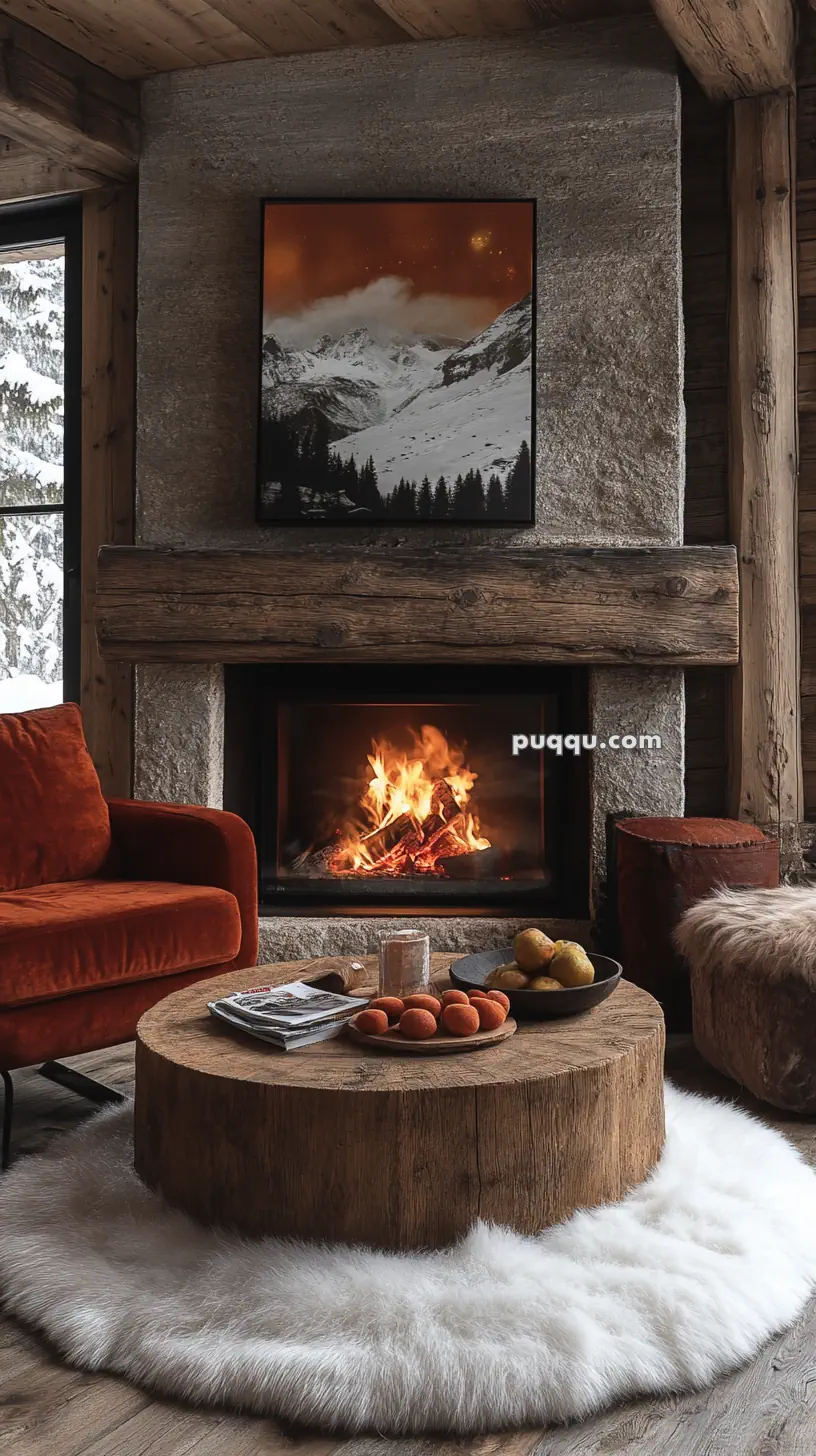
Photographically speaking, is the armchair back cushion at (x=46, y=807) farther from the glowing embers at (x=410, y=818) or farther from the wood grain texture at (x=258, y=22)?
the wood grain texture at (x=258, y=22)

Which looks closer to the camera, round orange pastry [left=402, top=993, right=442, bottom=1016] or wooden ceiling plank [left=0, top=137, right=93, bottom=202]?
round orange pastry [left=402, top=993, right=442, bottom=1016]

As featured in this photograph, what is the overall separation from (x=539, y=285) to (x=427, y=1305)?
302 centimetres

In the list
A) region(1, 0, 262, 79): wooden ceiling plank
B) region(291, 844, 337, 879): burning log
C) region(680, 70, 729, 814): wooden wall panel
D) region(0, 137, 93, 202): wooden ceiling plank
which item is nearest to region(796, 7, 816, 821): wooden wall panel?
region(680, 70, 729, 814): wooden wall panel

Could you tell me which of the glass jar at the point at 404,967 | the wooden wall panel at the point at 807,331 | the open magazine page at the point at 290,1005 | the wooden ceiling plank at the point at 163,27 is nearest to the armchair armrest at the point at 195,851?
the open magazine page at the point at 290,1005

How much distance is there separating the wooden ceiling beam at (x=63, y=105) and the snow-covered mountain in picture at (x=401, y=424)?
863mm

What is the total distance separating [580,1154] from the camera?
1.79m

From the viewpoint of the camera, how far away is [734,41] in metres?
3.29

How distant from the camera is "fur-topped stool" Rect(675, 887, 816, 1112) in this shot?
248 cm

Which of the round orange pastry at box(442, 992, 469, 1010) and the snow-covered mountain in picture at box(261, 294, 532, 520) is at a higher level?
the snow-covered mountain in picture at box(261, 294, 532, 520)

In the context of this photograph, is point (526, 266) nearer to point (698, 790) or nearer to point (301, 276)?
point (301, 276)

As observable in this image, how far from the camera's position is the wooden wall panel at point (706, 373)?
3.82 m

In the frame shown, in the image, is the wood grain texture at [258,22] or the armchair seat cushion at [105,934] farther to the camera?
the wood grain texture at [258,22]
